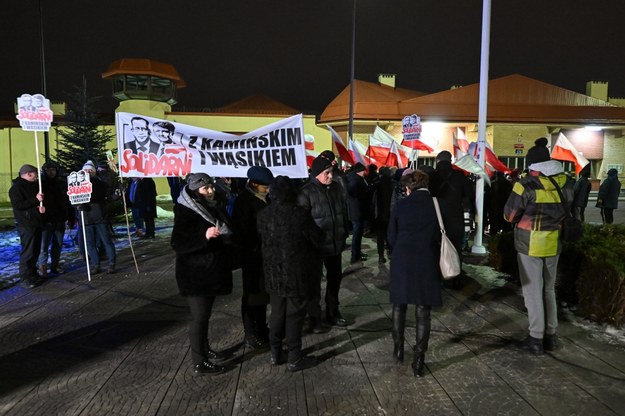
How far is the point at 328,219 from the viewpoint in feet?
17.0

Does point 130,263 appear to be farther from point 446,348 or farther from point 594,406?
point 594,406

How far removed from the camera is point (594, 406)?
142 inches

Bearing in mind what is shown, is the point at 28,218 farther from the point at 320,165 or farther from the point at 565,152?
the point at 565,152

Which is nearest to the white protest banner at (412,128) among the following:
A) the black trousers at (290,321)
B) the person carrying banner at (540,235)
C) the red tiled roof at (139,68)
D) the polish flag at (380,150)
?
the polish flag at (380,150)

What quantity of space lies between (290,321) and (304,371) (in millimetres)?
509

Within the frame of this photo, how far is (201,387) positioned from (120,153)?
13.1ft

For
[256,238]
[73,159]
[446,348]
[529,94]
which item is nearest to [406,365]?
[446,348]

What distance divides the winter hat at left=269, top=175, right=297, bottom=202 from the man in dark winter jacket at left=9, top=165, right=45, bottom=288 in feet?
17.4

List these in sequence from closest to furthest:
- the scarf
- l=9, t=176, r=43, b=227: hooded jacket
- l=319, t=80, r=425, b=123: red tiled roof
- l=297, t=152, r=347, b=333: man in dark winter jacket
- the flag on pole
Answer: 1. the scarf
2. l=297, t=152, r=347, b=333: man in dark winter jacket
3. l=9, t=176, r=43, b=227: hooded jacket
4. the flag on pole
5. l=319, t=80, r=425, b=123: red tiled roof

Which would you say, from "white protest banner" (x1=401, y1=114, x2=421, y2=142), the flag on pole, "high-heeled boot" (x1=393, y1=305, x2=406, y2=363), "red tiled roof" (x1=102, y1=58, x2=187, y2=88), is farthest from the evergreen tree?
"high-heeled boot" (x1=393, y1=305, x2=406, y2=363)

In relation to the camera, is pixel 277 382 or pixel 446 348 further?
pixel 446 348

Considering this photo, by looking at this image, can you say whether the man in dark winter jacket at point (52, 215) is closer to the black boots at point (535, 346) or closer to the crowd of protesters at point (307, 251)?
the crowd of protesters at point (307, 251)

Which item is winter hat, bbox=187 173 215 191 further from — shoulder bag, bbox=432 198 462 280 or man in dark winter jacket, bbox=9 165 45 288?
man in dark winter jacket, bbox=9 165 45 288

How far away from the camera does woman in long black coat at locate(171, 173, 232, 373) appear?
13.0 ft
